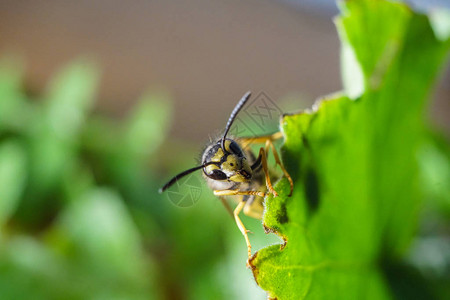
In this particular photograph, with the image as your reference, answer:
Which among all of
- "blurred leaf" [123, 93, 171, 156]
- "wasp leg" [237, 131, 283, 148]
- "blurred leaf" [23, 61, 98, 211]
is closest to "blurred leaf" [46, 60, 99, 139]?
"blurred leaf" [23, 61, 98, 211]

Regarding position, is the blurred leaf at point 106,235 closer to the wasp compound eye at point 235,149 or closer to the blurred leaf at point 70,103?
the blurred leaf at point 70,103

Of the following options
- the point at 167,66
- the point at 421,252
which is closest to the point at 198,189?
the point at 421,252

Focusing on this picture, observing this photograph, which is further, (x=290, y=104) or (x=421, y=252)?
(x=290, y=104)

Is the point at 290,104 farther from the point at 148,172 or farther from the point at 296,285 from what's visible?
the point at 296,285

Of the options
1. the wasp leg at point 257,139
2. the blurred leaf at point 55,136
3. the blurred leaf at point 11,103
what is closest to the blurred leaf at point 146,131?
the blurred leaf at point 55,136

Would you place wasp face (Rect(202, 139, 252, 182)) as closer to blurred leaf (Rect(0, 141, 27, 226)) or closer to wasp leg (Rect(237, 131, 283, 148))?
wasp leg (Rect(237, 131, 283, 148))

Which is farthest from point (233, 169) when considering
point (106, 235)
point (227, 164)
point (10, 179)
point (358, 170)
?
point (10, 179)
